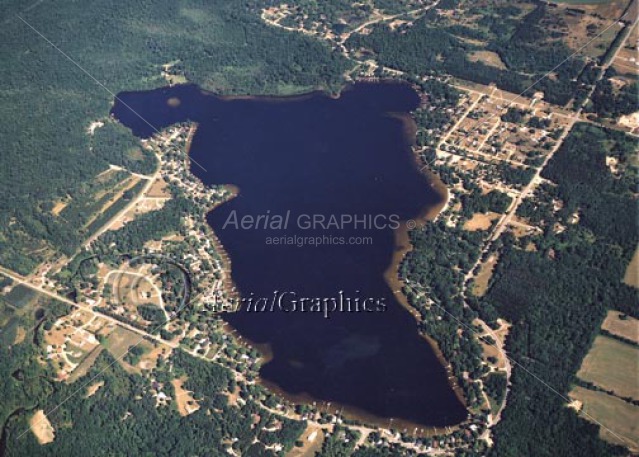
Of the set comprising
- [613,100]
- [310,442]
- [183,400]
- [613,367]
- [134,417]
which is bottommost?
[134,417]

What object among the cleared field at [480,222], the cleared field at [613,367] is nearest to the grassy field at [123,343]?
the cleared field at [480,222]

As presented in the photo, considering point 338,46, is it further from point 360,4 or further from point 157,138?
point 157,138

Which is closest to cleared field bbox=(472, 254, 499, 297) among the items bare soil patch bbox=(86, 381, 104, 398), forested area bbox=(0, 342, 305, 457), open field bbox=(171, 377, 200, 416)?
forested area bbox=(0, 342, 305, 457)

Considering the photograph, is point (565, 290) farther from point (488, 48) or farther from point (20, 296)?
point (20, 296)

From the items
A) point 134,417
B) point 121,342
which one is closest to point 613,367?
point 134,417

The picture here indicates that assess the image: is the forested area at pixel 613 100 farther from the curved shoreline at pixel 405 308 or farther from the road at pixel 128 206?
the road at pixel 128 206

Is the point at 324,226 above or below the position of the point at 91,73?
above
